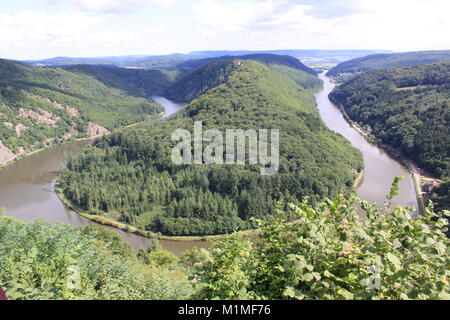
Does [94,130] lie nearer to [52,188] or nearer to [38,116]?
[38,116]

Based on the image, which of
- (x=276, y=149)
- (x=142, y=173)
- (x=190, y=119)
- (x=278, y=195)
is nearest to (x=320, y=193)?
(x=278, y=195)

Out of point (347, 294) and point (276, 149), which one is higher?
point (347, 294)

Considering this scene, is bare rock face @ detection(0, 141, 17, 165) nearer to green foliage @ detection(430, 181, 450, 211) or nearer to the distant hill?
the distant hill

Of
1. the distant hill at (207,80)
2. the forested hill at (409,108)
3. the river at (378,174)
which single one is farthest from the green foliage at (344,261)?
the distant hill at (207,80)

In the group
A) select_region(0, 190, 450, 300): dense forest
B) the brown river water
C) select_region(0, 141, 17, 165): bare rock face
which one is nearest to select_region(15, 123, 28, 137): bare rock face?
select_region(0, 141, 17, 165): bare rock face
